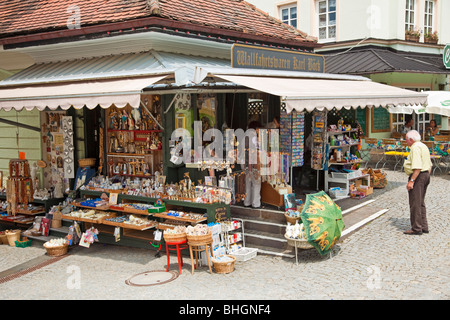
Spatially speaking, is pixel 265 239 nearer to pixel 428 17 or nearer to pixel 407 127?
pixel 407 127

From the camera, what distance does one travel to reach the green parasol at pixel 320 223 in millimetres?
7043

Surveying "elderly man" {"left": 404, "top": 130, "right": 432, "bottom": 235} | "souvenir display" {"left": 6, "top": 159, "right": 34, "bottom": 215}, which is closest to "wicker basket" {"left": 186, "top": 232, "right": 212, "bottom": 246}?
"elderly man" {"left": 404, "top": 130, "right": 432, "bottom": 235}

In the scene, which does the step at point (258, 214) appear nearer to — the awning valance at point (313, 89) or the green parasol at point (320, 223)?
the green parasol at point (320, 223)

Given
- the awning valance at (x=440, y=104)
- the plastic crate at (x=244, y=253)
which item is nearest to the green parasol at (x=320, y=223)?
the plastic crate at (x=244, y=253)

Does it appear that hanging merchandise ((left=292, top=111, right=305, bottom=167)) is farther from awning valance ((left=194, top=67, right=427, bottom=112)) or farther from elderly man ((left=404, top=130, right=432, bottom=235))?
elderly man ((left=404, top=130, right=432, bottom=235))

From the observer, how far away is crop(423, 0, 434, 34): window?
18.9 meters

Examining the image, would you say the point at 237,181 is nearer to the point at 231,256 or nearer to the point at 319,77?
the point at 231,256

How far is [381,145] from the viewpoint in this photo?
14.8 metres

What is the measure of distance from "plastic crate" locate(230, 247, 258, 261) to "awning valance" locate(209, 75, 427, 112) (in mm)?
2538

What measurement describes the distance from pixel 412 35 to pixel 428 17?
176cm

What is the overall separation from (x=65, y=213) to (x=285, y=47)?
6636 millimetres

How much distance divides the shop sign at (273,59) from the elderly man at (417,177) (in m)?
2.97

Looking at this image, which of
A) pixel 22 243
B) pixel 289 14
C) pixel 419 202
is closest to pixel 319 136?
pixel 419 202

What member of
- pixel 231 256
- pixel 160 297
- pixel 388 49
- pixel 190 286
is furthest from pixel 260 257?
pixel 388 49
